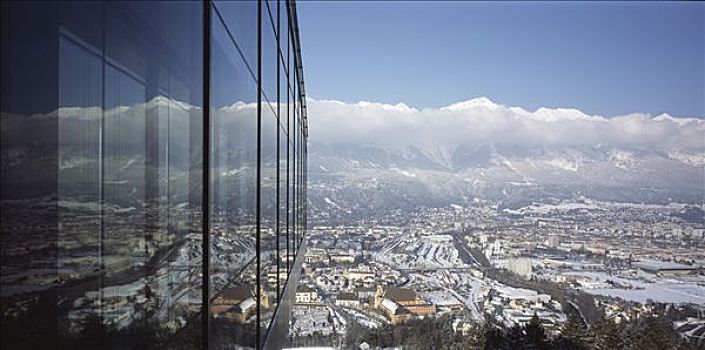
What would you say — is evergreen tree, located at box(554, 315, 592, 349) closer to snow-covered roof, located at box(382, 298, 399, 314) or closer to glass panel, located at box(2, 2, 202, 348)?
snow-covered roof, located at box(382, 298, 399, 314)

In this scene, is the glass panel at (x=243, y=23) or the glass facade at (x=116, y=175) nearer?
the glass facade at (x=116, y=175)

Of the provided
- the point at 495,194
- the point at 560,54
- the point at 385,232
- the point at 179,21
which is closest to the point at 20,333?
the point at 179,21

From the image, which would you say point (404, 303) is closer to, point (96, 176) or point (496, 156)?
point (96, 176)

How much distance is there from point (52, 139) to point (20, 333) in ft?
0.95

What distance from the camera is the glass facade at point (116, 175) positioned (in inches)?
36.3

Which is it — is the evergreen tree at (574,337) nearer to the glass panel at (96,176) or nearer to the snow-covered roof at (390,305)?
the snow-covered roof at (390,305)

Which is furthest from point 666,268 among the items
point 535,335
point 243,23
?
point 243,23

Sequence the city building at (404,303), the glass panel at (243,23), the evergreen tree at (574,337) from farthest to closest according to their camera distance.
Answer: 1. the city building at (404,303)
2. the evergreen tree at (574,337)
3. the glass panel at (243,23)

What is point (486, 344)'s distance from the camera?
2159 cm

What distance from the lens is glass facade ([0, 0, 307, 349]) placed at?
3.02 feet

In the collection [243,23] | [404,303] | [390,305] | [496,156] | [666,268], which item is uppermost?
[496,156]

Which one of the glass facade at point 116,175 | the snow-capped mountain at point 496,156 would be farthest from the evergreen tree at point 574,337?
the glass facade at point 116,175

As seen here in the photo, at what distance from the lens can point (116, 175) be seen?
126 centimetres

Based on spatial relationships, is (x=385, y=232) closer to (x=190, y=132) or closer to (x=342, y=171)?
(x=342, y=171)
